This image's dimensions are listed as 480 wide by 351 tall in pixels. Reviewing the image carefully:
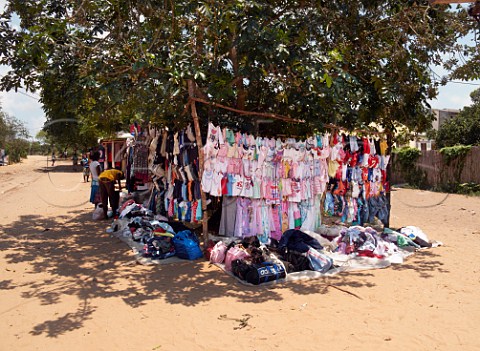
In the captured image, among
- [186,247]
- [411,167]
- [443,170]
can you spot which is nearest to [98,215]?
[186,247]

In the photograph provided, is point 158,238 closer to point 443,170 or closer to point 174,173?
point 174,173

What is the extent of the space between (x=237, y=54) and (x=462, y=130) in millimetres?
20543

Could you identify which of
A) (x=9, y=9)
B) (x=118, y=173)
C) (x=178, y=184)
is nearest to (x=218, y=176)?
(x=178, y=184)

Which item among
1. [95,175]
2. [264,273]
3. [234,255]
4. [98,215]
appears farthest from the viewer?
[95,175]

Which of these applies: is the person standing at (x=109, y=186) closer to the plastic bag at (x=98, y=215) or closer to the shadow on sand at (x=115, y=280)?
the plastic bag at (x=98, y=215)

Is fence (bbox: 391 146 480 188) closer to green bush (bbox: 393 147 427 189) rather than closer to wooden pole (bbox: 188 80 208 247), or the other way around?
green bush (bbox: 393 147 427 189)

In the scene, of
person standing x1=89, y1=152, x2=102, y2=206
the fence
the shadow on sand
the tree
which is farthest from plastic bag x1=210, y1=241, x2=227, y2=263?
the tree

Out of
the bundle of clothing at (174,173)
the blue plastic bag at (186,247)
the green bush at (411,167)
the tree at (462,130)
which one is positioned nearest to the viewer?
the blue plastic bag at (186,247)

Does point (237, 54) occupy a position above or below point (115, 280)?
above

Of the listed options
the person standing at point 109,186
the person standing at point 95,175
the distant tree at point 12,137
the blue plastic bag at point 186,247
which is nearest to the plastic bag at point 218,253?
the blue plastic bag at point 186,247

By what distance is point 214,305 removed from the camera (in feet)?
16.0

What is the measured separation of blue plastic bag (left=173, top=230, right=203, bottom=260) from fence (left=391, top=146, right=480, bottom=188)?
1563cm

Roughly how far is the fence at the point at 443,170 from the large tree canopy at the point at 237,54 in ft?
37.0

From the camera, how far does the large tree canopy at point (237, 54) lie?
245 inches
